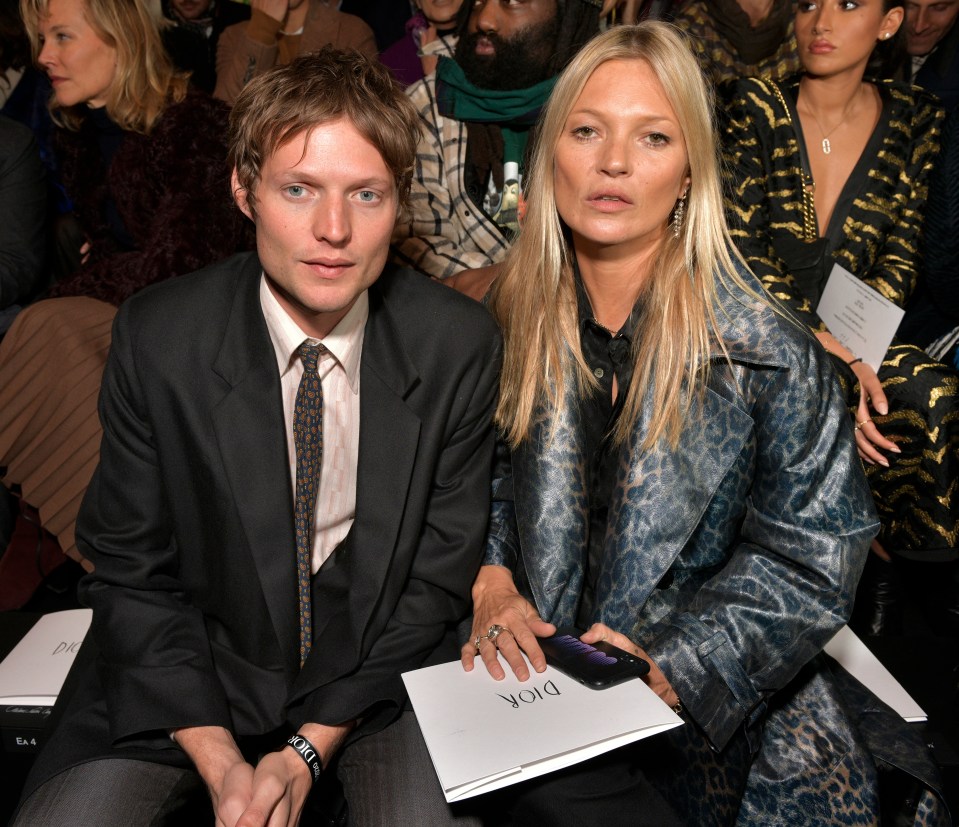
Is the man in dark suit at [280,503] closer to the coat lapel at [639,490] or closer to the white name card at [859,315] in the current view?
the coat lapel at [639,490]

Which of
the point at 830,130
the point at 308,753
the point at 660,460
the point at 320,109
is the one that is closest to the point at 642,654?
the point at 660,460

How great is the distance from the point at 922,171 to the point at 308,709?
8.21ft

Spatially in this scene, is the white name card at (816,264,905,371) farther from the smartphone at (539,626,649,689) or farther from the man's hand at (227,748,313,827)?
the man's hand at (227,748,313,827)

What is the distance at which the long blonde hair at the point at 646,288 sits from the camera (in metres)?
1.75

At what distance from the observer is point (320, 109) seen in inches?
60.9

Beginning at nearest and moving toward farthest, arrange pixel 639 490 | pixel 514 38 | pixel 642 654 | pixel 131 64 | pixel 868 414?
pixel 642 654 → pixel 639 490 → pixel 868 414 → pixel 131 64 → pixel 514 38

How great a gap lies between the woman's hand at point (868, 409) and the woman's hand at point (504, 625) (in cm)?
118

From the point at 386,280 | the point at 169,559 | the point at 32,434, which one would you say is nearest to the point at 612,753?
the point at 169,559

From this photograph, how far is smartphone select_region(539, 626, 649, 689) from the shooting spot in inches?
60.0

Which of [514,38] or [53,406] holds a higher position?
[514,38]

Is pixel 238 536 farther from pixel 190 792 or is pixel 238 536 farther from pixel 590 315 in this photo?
pixel 590 315

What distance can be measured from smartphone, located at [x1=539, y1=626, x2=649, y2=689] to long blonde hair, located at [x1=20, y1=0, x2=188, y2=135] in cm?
214

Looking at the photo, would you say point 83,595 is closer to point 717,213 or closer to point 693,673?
point 693,673

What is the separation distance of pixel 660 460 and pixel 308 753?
0.81m
